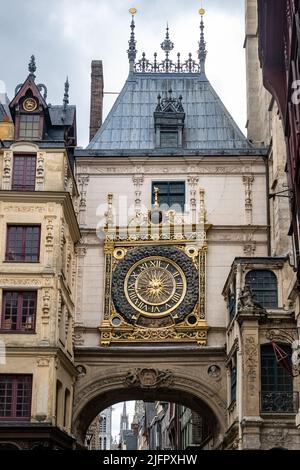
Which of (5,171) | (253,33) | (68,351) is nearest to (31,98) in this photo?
(5,171)

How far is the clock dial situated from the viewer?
36.8 metres

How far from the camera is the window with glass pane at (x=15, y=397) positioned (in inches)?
1200

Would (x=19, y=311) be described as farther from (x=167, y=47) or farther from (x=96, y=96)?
(x=167, y=47)

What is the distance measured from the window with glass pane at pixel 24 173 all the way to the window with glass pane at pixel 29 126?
1142 millimetres

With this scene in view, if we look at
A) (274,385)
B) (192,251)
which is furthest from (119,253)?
(274,385)

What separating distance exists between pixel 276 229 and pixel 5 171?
11.3 metres

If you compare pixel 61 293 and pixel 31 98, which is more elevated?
pixel 31 98

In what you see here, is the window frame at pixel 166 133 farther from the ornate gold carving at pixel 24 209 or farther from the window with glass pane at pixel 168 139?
the ornate gold carving at pixel 24 209

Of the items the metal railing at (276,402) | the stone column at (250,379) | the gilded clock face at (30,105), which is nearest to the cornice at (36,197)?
the gilded clock face at (30,105)
